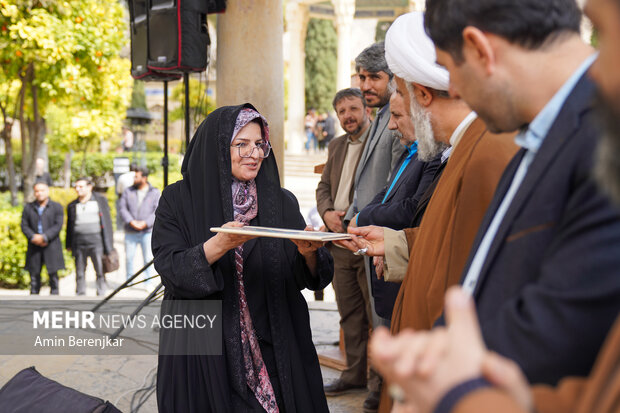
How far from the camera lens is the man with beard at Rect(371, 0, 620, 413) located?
2.74 ft

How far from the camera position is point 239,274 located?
9.20ft

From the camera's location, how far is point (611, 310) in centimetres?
97

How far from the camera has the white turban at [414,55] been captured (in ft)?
7.62

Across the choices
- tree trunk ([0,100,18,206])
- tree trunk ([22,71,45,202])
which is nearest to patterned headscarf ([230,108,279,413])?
tree trunk ([22,71,45,202])

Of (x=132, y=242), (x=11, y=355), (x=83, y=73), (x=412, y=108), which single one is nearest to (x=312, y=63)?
(x=83, y=73)

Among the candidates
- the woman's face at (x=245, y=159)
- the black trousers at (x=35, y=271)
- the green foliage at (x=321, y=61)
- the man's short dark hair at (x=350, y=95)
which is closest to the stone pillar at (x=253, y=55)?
the man's short dark hair at (x=350, y=95)

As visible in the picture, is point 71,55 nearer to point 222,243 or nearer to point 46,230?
point 46,230

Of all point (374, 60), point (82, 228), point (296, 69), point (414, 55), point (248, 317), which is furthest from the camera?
point (296, 69)

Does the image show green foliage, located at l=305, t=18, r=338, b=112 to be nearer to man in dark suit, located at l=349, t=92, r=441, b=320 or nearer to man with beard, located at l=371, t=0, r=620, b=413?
man in dark suit, located at l=349, t=92, r=441, b=320

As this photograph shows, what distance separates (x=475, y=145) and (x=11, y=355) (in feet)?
15.4

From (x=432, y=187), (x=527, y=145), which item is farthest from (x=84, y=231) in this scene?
(x=527, y=145)

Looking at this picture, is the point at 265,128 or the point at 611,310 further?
the point at 265,128

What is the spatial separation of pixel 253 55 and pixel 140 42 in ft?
4.06

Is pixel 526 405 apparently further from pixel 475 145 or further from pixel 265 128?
pixel 265 128
